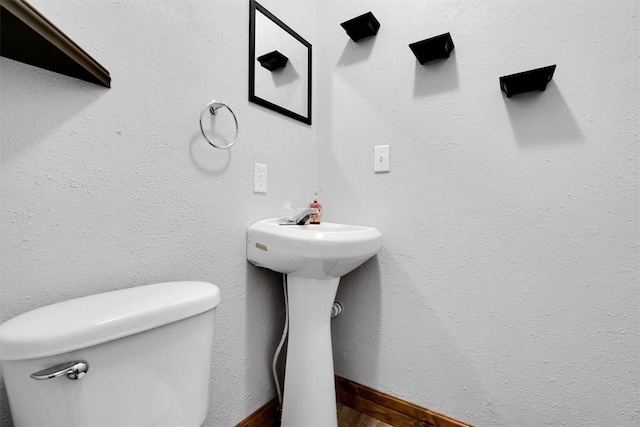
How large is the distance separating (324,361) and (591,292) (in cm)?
85

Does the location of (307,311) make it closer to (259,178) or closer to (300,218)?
(300,218)

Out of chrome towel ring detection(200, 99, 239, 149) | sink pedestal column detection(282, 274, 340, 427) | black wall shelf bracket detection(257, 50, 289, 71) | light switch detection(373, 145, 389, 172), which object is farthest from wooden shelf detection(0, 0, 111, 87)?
light switch detection(373, 145, 389, 172)

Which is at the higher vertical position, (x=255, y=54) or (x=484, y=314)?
(x=255, y=54)

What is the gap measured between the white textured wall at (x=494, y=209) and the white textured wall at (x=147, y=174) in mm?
403

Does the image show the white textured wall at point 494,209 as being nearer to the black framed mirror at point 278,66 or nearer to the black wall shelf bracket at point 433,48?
the black wall shelf bracket at point 433,48

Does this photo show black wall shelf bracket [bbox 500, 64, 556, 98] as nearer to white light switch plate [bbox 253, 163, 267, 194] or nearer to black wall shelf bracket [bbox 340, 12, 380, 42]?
black wall shelf bracket [bbox 340, 12, 380, 42]

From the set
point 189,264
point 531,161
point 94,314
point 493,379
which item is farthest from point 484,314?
point 94,314

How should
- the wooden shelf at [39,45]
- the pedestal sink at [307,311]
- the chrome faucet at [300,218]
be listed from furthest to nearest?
the chrome faucet at [300,218]
the pedestal sink at [307,311]
the wooden shelf at [39,45]

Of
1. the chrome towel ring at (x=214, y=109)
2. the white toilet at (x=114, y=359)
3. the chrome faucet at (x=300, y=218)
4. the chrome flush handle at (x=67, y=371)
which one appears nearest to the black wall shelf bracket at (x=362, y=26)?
the chrome towel ring at (x=214, y=109)

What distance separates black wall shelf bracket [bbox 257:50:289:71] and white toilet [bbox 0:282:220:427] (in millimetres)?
876

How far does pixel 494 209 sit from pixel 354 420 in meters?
0.98

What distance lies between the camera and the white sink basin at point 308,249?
0.90 meters

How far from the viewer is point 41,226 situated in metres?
0.64

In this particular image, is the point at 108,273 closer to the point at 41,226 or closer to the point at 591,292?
the point at 41,226
